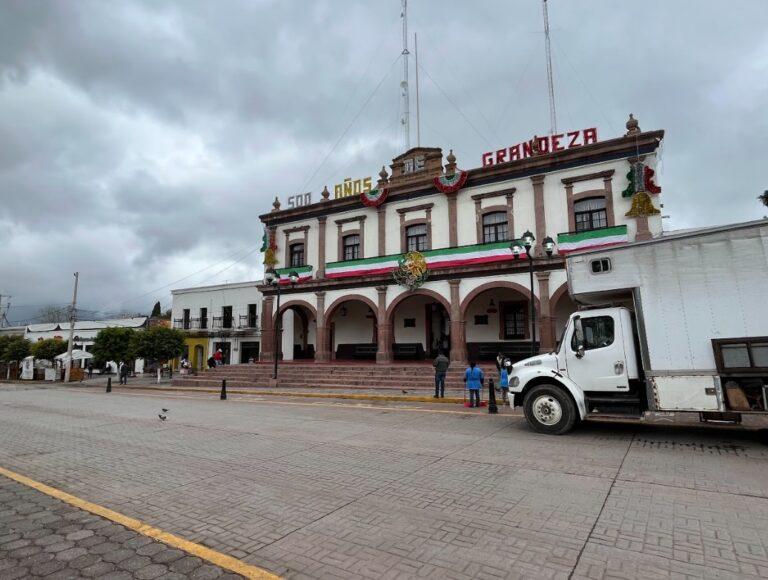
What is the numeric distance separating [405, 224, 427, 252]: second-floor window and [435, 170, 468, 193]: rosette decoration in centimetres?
221

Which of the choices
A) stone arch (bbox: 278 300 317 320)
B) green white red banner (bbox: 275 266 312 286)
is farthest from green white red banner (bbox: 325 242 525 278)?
stone arch (bbox: 278 300 317 320)

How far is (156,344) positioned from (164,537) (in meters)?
27.0

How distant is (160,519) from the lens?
4.75 metres

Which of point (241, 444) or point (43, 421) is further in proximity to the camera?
point (43, 421)

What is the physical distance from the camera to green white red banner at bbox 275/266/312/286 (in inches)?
1049

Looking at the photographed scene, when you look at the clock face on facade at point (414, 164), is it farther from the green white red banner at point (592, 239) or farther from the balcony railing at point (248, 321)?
the balcony railing at point (248, 321)

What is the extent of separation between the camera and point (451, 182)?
22.6 m

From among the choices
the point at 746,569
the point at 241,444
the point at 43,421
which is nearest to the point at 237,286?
the point at 43,421

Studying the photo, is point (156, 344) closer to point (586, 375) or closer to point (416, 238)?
point (416, 238)

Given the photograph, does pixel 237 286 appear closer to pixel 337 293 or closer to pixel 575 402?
pixel 337 293

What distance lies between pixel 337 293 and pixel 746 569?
22463mm

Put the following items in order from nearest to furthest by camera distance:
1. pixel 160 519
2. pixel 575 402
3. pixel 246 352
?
pixel 160 519 → pixel 575 402 → pixel 246 352

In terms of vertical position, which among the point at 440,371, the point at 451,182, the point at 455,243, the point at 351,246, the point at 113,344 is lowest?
the point at 440,371

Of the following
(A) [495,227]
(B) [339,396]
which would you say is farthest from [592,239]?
(B) [339,396]
